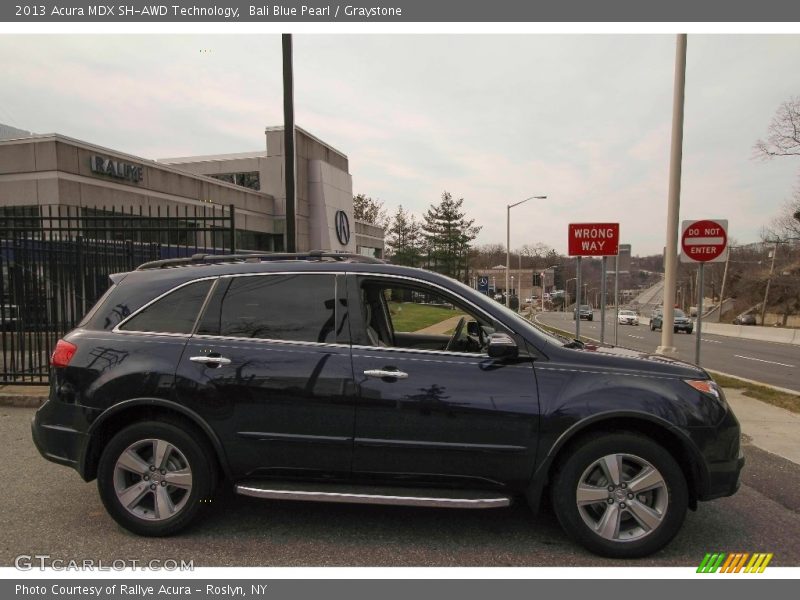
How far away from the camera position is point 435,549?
321 cm

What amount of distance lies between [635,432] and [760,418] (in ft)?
15.8

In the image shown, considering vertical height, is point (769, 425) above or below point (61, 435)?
below

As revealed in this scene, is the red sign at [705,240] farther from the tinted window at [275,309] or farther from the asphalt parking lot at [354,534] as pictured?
the tinted window at [275,309]

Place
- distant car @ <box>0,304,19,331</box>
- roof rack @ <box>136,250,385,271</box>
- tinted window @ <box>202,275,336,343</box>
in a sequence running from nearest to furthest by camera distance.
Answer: tinted window @ <box>202,275,336,343</box>
roof rack @ <box>136,250,385,271</box>
distant car @ <box>0,304,19,331</box>

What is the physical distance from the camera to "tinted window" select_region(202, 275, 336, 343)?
3418mm

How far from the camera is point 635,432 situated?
323 centimetres

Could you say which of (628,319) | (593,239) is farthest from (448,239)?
(593,239)

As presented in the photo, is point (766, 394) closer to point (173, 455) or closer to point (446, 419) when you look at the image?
point (446, 419)

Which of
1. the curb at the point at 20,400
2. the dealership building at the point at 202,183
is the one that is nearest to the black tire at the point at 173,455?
the curb at the point at 20,400

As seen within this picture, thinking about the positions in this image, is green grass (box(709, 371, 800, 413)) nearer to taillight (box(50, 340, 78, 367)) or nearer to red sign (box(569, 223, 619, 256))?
red sign (box(569, 223, 619, 256))

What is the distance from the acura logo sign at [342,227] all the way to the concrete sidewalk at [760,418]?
757 inches

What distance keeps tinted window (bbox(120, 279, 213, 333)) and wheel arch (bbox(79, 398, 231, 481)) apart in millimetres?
514

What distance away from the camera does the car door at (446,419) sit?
3.15 meters

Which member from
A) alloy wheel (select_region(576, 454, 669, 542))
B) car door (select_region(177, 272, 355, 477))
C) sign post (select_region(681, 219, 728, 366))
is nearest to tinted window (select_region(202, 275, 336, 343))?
car door (select_region(177, 272, 355, 477))
